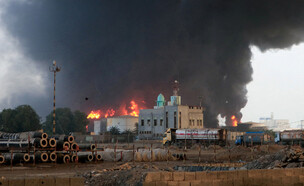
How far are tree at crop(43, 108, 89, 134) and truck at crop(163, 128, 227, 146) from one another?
232 ft

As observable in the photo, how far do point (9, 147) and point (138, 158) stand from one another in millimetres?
13191

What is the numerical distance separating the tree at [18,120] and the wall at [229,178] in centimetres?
10633

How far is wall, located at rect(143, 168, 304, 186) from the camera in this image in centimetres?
1323

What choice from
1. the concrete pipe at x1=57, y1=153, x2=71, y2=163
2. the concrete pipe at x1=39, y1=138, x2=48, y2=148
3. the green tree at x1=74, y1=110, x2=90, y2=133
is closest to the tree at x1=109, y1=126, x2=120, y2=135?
the green tree at x1=74, y1=110, x2=90, y2=133

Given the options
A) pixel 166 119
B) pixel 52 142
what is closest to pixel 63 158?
pixel 52 142

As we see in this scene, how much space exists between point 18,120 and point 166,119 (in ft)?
153

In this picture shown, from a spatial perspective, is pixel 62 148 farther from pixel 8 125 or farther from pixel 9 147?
pixel 8 125

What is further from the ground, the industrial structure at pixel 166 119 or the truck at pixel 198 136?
the industrial structure at pixel 166 119

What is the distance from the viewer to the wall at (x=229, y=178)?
13.2 metres

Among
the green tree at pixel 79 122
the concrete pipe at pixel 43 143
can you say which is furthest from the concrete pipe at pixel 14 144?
the green tree at pixel 79 122

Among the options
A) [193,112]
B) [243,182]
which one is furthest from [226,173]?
[193,112]

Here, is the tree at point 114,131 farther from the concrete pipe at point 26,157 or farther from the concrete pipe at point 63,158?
the concrete pipe at point 26,157

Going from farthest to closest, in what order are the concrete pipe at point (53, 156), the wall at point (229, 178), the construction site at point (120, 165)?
the concrete pipe at point (53, 156), the construction site at point (120, 165), the wall at point (229, 178)

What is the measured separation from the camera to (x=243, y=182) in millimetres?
14398
